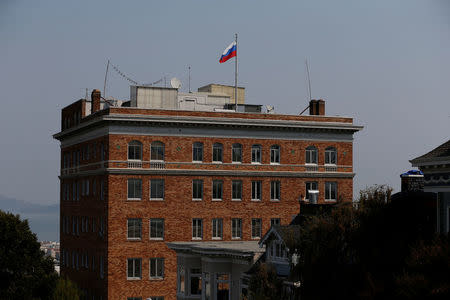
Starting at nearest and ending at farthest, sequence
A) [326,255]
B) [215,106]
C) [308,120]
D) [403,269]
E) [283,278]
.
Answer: [403,269]
[326,255]
[283,278]
[308,120]
[215,106]

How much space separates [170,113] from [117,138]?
5470 mm

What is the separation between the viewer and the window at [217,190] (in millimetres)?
85250

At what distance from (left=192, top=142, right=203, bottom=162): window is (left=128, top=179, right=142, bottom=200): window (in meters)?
5.76

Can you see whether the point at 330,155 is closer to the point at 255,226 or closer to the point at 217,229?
the point at 255,226

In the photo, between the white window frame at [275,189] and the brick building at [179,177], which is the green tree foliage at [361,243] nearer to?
the brick building at [179,177]

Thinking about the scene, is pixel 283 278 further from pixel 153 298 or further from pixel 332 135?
pixel 332 135

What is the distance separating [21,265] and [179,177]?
16724mm

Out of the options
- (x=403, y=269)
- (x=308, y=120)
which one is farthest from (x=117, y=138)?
(x=403, y=269)

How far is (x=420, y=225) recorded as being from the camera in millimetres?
45094

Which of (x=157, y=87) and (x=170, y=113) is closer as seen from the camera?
(x=170, y=113)

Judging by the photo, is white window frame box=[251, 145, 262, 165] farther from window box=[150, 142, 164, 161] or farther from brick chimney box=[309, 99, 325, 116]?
window box=[150, 142, 164, 161]

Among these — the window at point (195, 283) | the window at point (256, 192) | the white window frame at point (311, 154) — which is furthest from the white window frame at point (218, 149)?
the window at point (195, 283)

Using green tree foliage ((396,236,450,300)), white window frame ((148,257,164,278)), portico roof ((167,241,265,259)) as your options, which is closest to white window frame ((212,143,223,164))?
white window frame ((148,257,164,278))

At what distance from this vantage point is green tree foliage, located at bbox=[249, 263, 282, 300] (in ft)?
162
